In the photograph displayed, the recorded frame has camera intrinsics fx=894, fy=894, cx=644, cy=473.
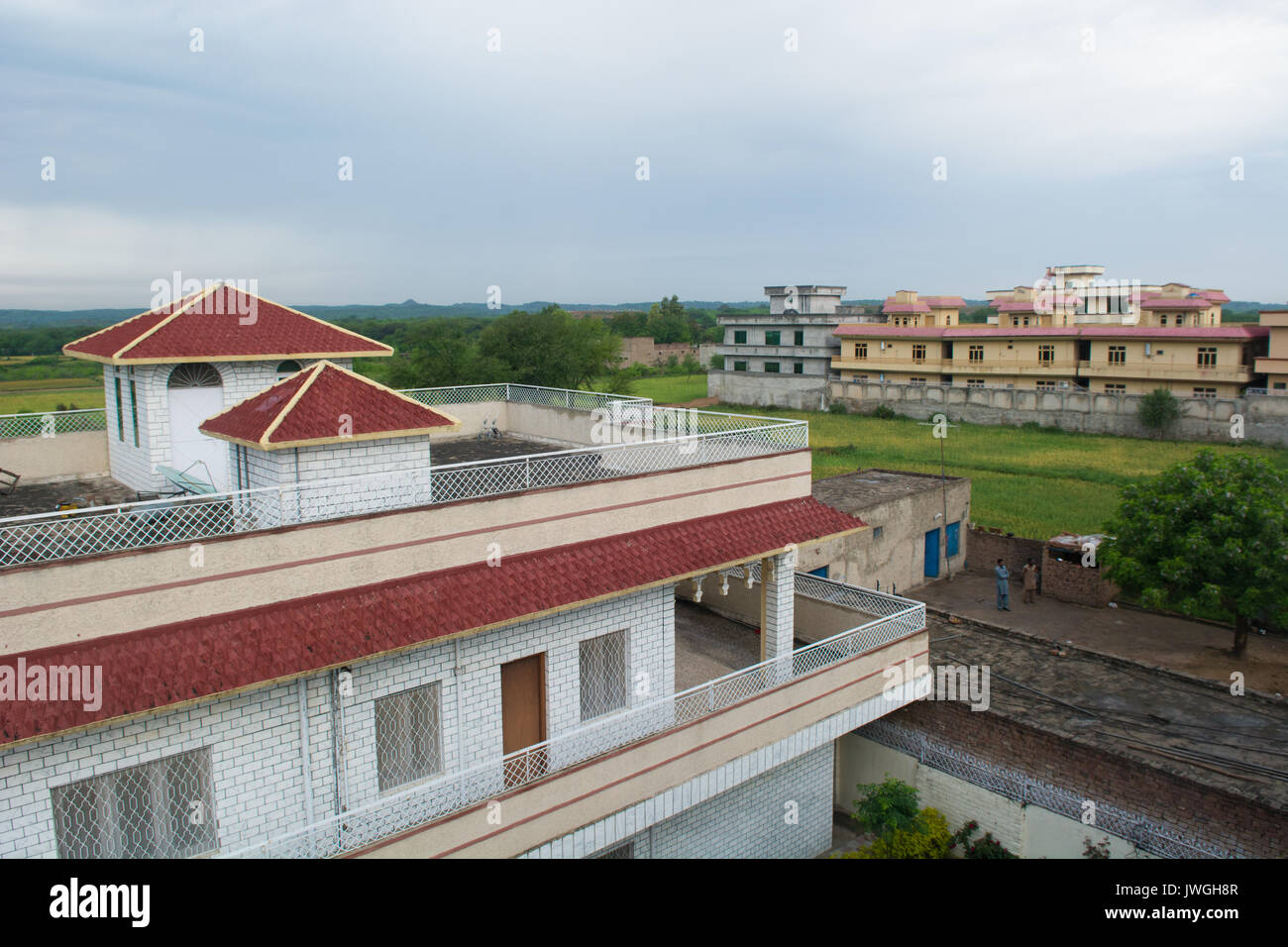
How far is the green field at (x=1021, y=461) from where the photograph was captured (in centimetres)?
3534

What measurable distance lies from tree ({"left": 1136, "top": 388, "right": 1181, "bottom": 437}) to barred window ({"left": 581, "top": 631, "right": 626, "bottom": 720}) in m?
51.5

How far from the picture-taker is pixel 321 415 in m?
10.4

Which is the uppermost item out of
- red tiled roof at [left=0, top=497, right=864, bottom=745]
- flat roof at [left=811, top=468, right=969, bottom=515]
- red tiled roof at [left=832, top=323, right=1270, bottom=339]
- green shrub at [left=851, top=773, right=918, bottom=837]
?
red tiled roof at [left=832, top=323, right=1270, bottom=339]

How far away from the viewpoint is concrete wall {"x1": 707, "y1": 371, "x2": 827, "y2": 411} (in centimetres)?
7156

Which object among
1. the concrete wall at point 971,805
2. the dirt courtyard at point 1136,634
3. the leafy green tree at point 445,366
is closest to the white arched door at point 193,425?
the concrete wall at point 971,805

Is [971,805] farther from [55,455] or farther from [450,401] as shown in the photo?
[55,455]

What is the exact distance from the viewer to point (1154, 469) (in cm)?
4409

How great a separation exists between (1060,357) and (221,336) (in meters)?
61.4

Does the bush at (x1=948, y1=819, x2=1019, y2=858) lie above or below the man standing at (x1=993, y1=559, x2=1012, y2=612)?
below

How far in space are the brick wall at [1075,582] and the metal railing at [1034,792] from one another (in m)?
11.5

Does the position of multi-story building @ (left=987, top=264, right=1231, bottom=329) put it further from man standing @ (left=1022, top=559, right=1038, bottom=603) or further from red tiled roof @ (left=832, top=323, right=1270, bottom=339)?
man standing @ (left=1022, top=559, right=1038, bottom=603)

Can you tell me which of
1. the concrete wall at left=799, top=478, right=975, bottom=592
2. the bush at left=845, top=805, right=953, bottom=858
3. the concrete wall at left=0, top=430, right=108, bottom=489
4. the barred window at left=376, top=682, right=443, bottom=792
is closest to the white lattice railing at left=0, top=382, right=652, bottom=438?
the concrete wall at left=0, top=430, right=108, bottom=489

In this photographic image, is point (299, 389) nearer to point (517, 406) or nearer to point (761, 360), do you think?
point (517, 406)
